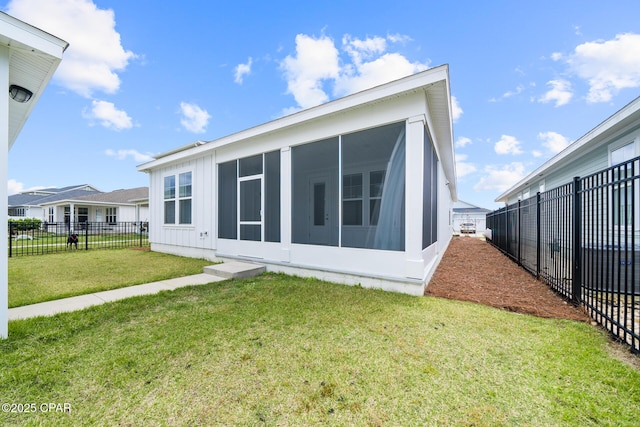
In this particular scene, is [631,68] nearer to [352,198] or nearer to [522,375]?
[352,198]

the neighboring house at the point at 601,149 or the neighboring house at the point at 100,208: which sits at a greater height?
the neighboring house at the point at 601,149

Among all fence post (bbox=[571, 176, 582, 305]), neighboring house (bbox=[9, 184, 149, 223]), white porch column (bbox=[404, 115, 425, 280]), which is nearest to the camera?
fence post (bbox=[571, 176, 582, 305])

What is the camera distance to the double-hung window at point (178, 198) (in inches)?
340

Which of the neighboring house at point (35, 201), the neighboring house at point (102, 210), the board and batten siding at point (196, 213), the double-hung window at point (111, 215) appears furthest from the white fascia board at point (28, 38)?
the neighboring house at point (35, 201)

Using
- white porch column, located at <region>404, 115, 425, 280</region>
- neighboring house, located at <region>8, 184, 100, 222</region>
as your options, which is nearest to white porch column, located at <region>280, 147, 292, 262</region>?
white porch column, located at <region>404, 115, 425, 280</region>

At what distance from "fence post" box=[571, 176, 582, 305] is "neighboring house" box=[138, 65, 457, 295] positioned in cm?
203

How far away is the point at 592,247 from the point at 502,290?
154 centimetres

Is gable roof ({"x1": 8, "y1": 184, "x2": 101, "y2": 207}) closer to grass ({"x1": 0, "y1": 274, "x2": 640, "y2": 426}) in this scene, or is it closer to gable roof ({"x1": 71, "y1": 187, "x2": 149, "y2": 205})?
gable roof ({"x1": 71, "y1": 187, "x2": 149, "y2": 205})

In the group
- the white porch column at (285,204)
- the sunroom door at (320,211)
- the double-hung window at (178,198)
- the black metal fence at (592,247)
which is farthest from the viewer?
the double-hung window at (178,198)

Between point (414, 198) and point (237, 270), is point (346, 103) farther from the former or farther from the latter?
point (237, 270)

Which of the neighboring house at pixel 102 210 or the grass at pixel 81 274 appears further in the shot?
the neighboring house at pixel 102 210

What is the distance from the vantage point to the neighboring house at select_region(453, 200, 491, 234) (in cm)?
3045

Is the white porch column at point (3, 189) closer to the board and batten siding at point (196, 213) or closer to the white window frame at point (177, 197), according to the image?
the board and batten siding at point (196, 213)

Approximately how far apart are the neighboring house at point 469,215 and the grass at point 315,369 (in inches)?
1154
